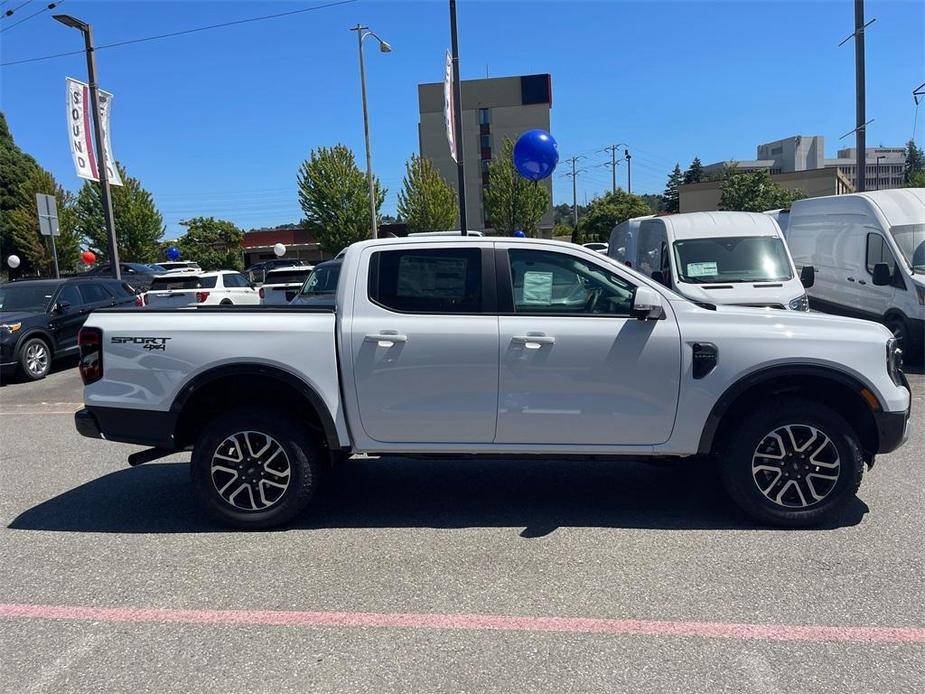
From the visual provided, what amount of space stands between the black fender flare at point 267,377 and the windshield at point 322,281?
281 inches

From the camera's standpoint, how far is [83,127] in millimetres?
16406

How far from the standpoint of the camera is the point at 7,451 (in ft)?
23.3

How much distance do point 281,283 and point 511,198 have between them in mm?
32524

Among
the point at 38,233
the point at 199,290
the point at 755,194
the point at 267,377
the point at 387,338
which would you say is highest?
the point at 755,194

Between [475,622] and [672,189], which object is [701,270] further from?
[672,189]

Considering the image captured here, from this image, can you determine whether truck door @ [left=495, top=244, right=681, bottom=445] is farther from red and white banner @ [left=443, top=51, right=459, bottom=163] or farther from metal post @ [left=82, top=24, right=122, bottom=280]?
metal post @ [left=82, top=24, right=122, bottom=280]

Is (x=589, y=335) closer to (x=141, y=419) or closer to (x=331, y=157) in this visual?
(x=141, y=419)

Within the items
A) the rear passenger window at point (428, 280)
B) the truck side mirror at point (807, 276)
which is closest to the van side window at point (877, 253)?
the truck side mirror at point (807, 276)

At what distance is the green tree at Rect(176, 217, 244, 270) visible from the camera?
178 feet

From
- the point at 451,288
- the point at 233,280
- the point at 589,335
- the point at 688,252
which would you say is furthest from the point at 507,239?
the point at 233,280

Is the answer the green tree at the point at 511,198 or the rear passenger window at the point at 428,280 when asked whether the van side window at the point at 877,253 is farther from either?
the green tree at the point at 511,198

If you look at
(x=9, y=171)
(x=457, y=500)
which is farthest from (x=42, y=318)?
(x=9, y=171)

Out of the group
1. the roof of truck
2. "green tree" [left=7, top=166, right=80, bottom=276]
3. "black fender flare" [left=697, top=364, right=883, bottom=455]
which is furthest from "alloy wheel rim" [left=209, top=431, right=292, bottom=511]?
"green tree" [left=7, top=166, right=80, bottom=276]

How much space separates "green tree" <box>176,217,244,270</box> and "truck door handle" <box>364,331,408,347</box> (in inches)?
2062
